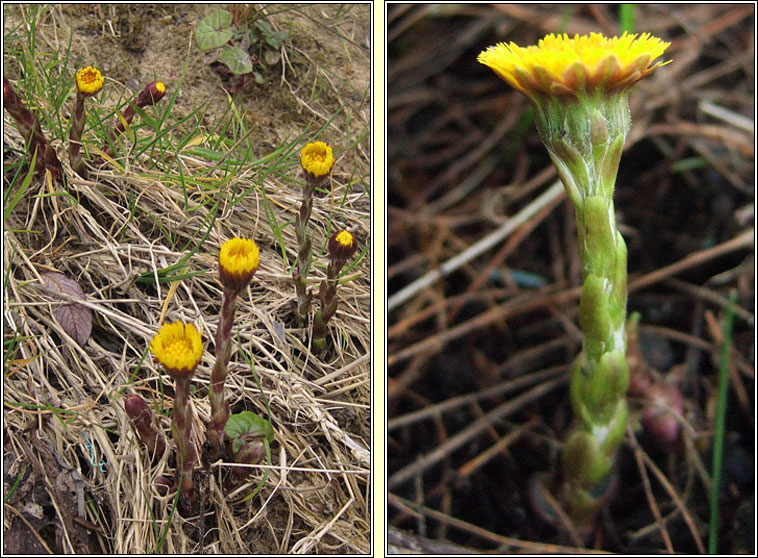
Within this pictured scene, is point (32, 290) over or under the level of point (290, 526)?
over

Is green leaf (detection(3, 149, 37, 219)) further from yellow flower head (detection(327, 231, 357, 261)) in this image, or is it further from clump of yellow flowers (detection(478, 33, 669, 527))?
clump of yellow flowers (detection(478, 33, 669, 527))

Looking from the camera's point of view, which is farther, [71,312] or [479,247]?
[479,247]

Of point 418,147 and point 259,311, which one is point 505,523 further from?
point 418,147

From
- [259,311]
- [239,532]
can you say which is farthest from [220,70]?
[239,532]

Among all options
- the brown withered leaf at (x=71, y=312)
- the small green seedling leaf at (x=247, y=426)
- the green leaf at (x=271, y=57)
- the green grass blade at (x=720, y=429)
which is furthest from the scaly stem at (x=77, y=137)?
the green grass blade at (x=720, y=429)

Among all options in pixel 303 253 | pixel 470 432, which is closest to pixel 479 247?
pixel 470 432

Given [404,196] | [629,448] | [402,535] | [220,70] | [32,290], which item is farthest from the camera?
[404,196]

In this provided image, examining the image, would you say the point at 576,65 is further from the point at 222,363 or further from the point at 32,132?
the point at 32,132
